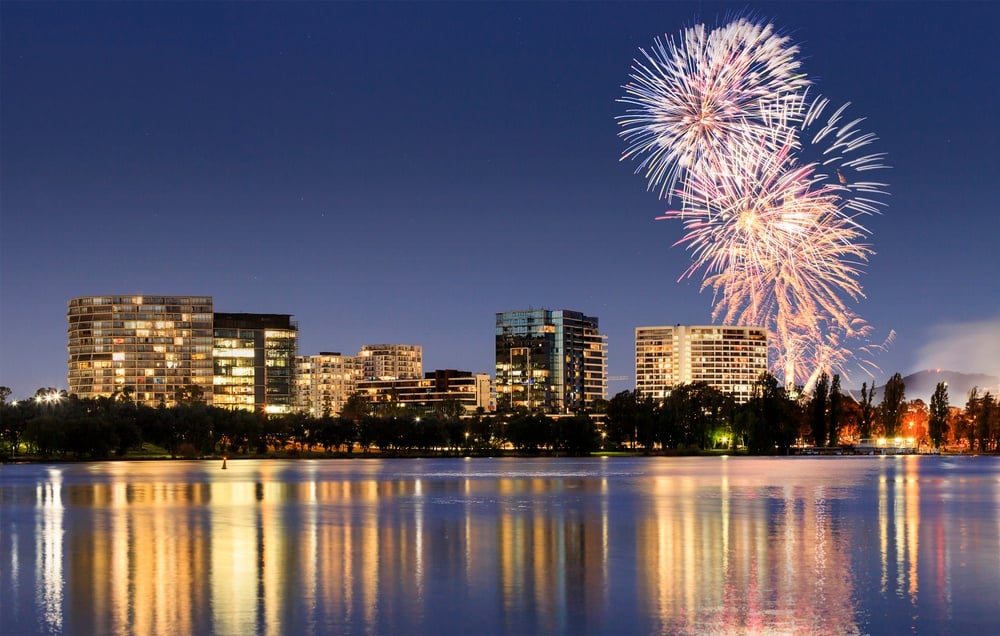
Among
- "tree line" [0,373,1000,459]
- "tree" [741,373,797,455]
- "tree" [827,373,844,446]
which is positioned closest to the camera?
"tree line" [0,373,1000,459]

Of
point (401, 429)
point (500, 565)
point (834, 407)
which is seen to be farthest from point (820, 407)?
point (500, 565)

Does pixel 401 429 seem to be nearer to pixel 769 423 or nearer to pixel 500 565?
pixel 769 423

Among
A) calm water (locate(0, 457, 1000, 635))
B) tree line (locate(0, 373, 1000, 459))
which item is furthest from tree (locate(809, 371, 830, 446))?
calm water (locate(0, 457, 1000, 635))

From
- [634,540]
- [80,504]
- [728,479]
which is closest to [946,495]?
[728,479]

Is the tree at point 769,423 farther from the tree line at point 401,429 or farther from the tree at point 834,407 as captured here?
the tree at point 834,407

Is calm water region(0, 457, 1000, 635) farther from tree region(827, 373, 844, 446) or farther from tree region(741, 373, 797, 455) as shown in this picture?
tree region(827, 373, 844, 446)

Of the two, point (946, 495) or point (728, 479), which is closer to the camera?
point (946, 495)

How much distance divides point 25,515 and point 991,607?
4036 cm

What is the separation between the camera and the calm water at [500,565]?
23375 mm

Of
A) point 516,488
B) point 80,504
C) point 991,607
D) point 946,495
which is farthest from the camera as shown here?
point 516,488

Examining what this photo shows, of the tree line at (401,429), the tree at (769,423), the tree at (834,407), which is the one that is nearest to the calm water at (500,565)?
the tree line at (401,429)

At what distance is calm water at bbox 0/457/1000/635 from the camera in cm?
2338

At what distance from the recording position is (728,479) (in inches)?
3484

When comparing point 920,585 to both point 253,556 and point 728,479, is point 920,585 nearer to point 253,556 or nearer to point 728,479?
point 253,556
